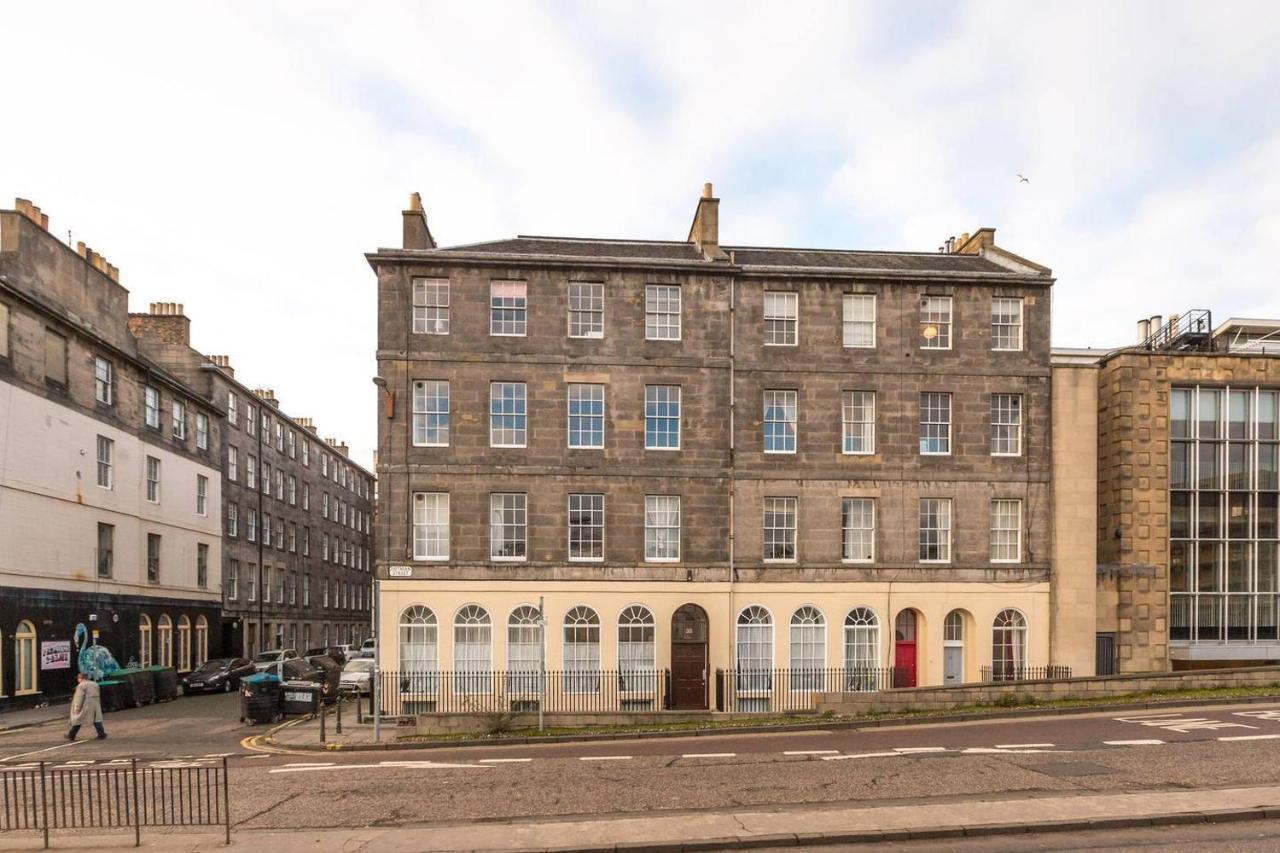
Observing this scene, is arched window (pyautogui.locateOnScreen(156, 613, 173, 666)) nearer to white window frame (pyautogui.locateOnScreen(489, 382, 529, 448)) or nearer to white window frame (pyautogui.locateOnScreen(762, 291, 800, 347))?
white window frame (pyautogui.locateOnScreen(489, 382, 529, 448))

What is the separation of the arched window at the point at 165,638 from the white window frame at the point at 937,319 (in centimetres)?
3516

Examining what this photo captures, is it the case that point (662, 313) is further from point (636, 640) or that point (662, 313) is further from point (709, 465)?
point (636, 640)

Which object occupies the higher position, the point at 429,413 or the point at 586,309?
the point at 586,309

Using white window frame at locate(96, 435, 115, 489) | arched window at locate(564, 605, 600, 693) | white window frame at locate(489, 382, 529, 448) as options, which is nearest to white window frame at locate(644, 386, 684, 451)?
white window frame at locate(489, 382, 529, 448)

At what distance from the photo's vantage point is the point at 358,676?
30.5 m

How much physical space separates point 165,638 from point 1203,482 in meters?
43.2

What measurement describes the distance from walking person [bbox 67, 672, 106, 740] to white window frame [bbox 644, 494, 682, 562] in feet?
49.1

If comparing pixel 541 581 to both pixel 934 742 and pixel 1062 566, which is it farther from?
pixel 1062 566

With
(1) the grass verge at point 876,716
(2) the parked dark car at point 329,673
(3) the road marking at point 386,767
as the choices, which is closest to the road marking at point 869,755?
(1) the grass verge at point 876,716

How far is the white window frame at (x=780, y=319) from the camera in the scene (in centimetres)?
2767

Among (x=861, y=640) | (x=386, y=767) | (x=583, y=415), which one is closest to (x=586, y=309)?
(x=583, y=415)

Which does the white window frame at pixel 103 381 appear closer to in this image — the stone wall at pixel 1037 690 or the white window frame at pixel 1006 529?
the stone wall at pixel 1037 690

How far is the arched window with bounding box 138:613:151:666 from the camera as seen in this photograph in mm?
37188

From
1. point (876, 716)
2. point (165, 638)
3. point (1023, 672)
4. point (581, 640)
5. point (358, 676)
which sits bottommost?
point (165, 638)
